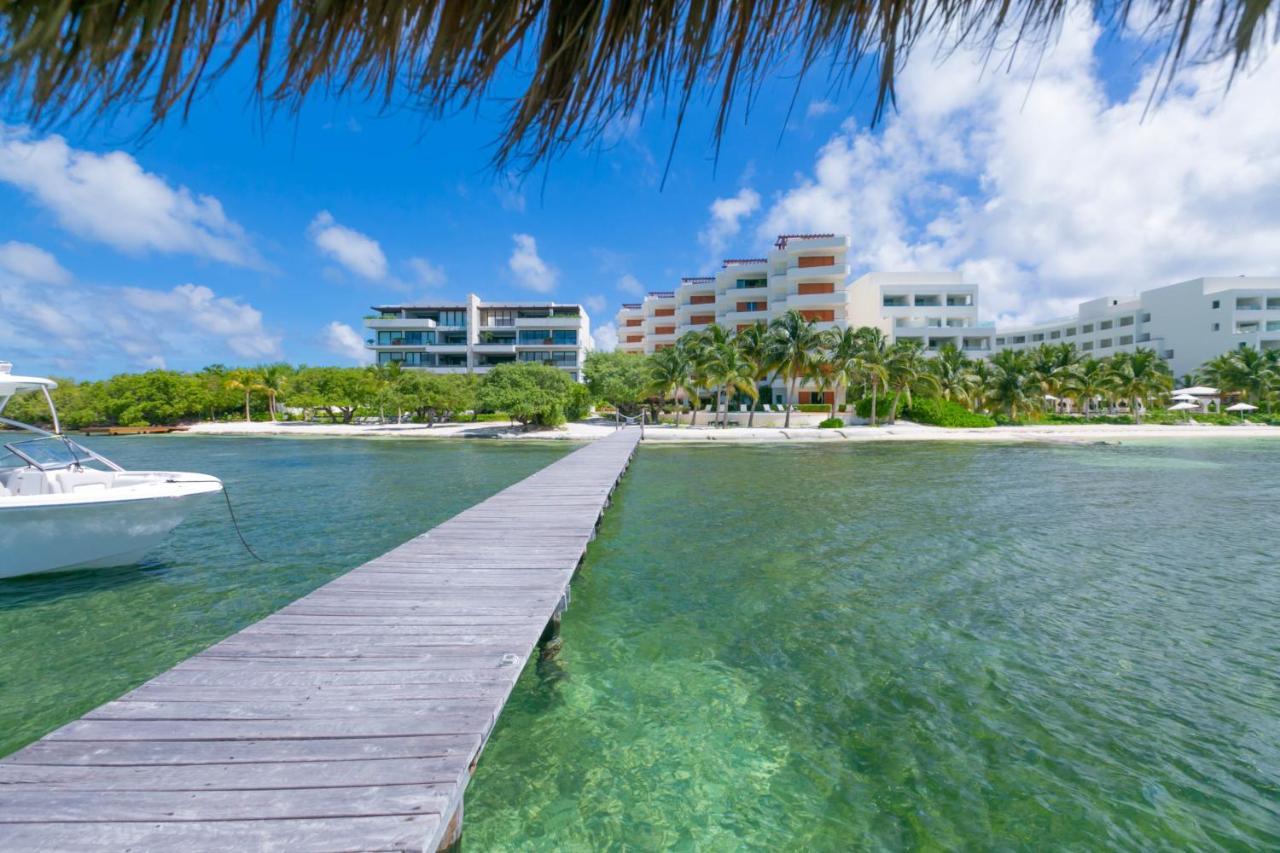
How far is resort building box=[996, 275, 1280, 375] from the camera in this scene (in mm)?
64312

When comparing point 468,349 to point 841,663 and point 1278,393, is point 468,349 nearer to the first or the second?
point 841,663

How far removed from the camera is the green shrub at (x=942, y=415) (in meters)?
47.9

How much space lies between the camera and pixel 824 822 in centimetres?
439

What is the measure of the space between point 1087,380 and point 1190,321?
30.5 m

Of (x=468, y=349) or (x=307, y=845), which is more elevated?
(x=468, y=349)

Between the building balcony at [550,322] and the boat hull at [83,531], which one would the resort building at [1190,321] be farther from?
the boat hull at [83,531]

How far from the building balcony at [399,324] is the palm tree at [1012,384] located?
2501 inches

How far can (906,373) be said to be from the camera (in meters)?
46.6

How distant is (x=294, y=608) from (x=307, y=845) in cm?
369

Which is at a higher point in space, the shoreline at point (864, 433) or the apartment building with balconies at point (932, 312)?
the apartment building with balconies at point (932, 312)

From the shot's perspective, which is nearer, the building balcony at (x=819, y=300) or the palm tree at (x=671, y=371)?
the palm tree at (x=671, y=371)

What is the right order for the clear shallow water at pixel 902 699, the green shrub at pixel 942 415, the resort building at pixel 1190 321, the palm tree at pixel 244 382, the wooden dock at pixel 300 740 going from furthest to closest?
the palm tree at pixel 244 382 → the resort building at pixel 1190 321 → the green shrub at pixel 942 415 → the clear shallow water at pixel 902 699 → the wooden dock at pixel 300 740

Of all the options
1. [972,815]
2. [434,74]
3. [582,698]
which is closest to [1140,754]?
[972,815]

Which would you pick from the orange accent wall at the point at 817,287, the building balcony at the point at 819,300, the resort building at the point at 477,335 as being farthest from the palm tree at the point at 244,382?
the orange accent wall at the point at 817,287
